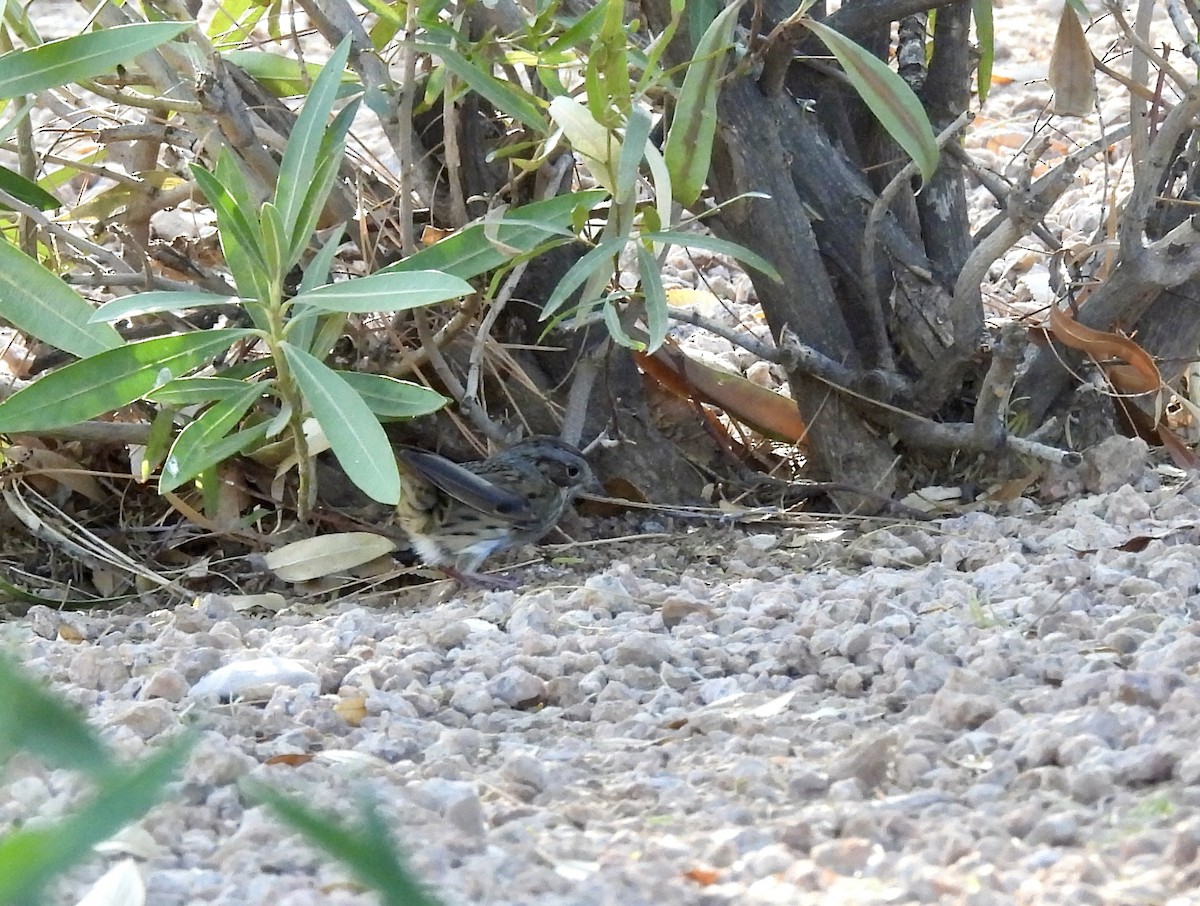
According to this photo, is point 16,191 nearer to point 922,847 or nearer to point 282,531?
point 282,531

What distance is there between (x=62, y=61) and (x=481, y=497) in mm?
1669

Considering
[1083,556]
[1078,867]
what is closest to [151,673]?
[1078,867]

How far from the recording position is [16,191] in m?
3.18

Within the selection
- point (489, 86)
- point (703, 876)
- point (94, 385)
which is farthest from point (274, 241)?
point (703, 876)

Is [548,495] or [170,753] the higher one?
[170,753]

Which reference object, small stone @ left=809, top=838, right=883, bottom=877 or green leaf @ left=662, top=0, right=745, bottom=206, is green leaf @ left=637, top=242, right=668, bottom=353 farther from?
small stone @ left=809, top=838, right=883, bottom=877

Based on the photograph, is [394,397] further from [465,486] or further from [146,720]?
[146,720]

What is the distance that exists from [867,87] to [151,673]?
1.99 metres

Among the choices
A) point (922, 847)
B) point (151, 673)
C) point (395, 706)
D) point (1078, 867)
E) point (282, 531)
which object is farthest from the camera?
point (282, 531)

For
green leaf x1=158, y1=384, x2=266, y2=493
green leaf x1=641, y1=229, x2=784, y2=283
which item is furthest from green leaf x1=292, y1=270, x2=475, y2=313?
green leaf x1=641, y1=229, x2=784, y2=283

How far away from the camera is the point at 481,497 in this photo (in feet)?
13.1

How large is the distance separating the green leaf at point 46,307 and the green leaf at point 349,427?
1.27 feet

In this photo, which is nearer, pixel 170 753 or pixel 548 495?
pixel 170 753

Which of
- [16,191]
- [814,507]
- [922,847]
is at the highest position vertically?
[16,191]
